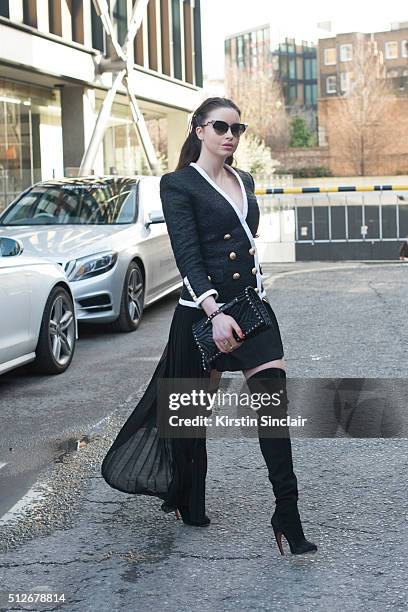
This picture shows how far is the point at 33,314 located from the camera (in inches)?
317

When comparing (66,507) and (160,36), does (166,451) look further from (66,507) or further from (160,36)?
(160,36)

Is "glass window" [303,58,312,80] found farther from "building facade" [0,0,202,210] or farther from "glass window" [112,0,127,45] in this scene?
"glass window" [112,0,127,45]

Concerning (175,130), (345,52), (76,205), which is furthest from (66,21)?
(345,52)

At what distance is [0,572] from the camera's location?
397 centimetres

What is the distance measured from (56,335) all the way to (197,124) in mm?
4605

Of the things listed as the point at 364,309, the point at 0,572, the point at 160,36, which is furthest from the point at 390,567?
the point at 160,36

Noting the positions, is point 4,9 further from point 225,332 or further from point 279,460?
point 279,460

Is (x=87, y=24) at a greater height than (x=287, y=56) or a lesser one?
lesser

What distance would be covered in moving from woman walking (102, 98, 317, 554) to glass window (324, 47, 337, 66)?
11713 cm

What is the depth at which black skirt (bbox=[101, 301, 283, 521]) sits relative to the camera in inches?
168

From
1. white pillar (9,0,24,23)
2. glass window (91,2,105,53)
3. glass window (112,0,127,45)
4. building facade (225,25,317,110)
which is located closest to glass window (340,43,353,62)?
building facade (225,25,317,110)

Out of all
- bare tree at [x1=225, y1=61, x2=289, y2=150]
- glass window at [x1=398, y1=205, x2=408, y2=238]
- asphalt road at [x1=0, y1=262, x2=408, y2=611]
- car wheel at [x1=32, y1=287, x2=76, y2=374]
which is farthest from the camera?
bare tree at [x1=225, y1=61, x2=289, y2=150]

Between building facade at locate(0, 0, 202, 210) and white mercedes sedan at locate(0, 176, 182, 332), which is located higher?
building facade at locate(0, 0, 202, 210)

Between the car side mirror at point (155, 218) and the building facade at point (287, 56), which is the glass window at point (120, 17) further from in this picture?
the building facade at point (287, 56)
